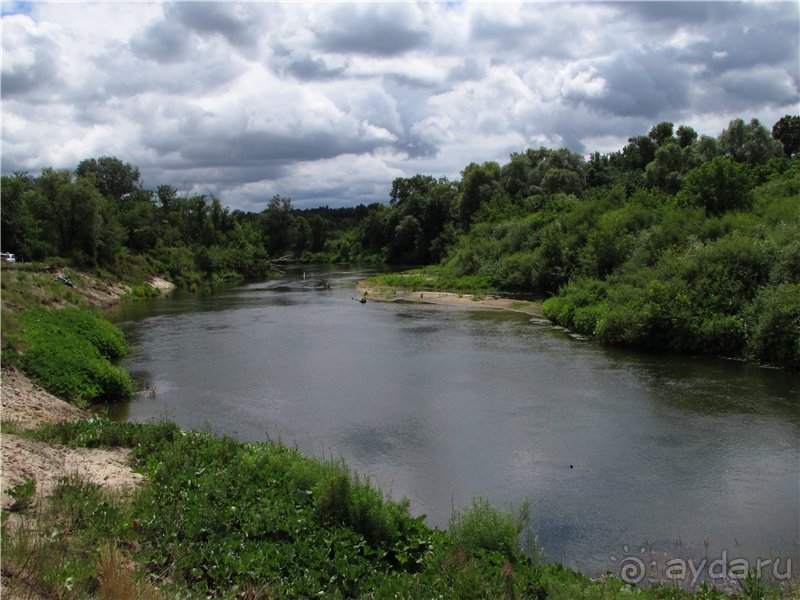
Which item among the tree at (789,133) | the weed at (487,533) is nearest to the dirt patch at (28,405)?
the weed at (487,533)

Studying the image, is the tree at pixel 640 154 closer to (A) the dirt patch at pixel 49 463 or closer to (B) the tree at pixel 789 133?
(B) the tree at pixel 789 133

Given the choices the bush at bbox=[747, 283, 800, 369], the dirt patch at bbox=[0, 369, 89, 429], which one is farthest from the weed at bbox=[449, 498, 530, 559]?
the bush at bbox=[747, 283, 800, 369]

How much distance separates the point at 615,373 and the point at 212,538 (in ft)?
66.8

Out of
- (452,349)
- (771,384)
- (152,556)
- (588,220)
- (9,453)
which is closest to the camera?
(152,556)

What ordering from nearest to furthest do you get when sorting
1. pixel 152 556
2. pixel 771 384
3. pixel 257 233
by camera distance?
1. pixel 152 556
2. pixel 771 384
3. pixel 257 233

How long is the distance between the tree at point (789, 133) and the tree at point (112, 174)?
347ft

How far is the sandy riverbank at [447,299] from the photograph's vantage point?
49.1m

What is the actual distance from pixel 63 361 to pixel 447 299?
3678cm

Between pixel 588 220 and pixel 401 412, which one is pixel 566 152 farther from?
pixel 401 412

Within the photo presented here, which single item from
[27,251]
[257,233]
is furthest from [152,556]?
[257,233]

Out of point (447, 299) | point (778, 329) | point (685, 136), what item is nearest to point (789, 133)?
point (685, 136)

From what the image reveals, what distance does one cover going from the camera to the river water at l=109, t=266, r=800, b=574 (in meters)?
13.3

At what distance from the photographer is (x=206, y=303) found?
59000mm

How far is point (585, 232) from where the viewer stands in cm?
5372
